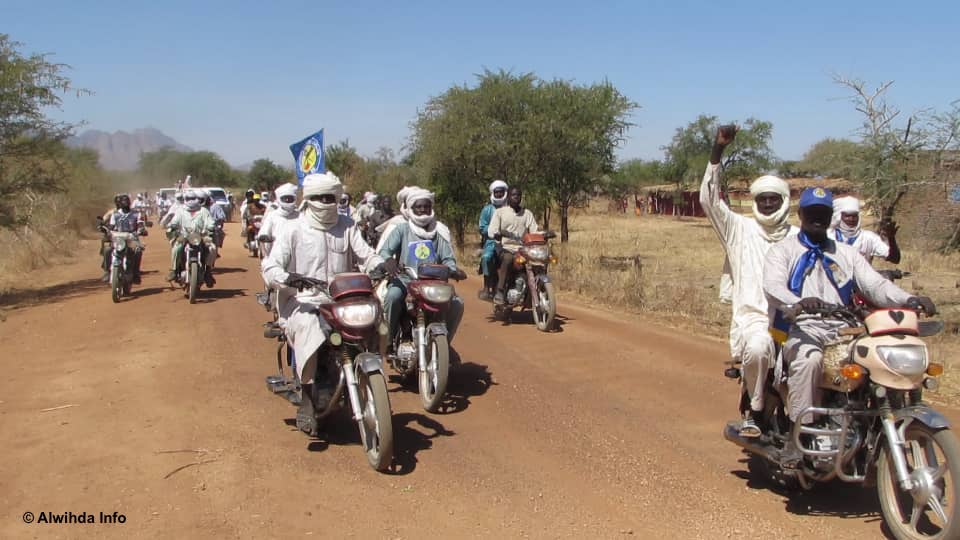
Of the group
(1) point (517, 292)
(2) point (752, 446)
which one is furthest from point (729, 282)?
(1) point (517, 292)

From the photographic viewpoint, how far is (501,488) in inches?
206

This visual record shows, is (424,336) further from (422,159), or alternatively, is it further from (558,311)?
(422,159)

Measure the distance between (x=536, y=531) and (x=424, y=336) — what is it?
9.38 ft

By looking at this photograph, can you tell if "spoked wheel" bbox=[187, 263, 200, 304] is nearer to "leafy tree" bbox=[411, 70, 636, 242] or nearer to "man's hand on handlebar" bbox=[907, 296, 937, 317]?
"leafy tree" bbox=[411, 70, 636, 242]

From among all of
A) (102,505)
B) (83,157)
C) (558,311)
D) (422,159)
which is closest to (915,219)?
(558,311)

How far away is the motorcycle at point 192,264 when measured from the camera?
13.5 metres

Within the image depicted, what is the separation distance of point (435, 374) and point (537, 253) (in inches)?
165

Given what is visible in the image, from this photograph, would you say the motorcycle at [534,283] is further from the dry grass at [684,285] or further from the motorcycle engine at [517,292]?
the dry grass at [684,285]

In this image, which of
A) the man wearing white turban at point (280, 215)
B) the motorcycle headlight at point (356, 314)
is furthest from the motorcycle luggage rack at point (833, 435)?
the man wearing white turban at point (280, 215)

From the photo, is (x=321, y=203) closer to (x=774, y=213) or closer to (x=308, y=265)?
(x=308, y=265)

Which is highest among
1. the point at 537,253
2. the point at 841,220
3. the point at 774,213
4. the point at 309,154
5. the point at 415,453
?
the point at 309,154

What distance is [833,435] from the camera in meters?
4.47

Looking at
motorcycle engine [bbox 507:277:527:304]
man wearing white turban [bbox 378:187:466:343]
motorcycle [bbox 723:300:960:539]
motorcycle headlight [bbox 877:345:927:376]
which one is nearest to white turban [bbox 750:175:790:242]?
motorcycle [bbox 723:300:960:539]

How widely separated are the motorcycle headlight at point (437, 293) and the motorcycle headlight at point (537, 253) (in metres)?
3.77
